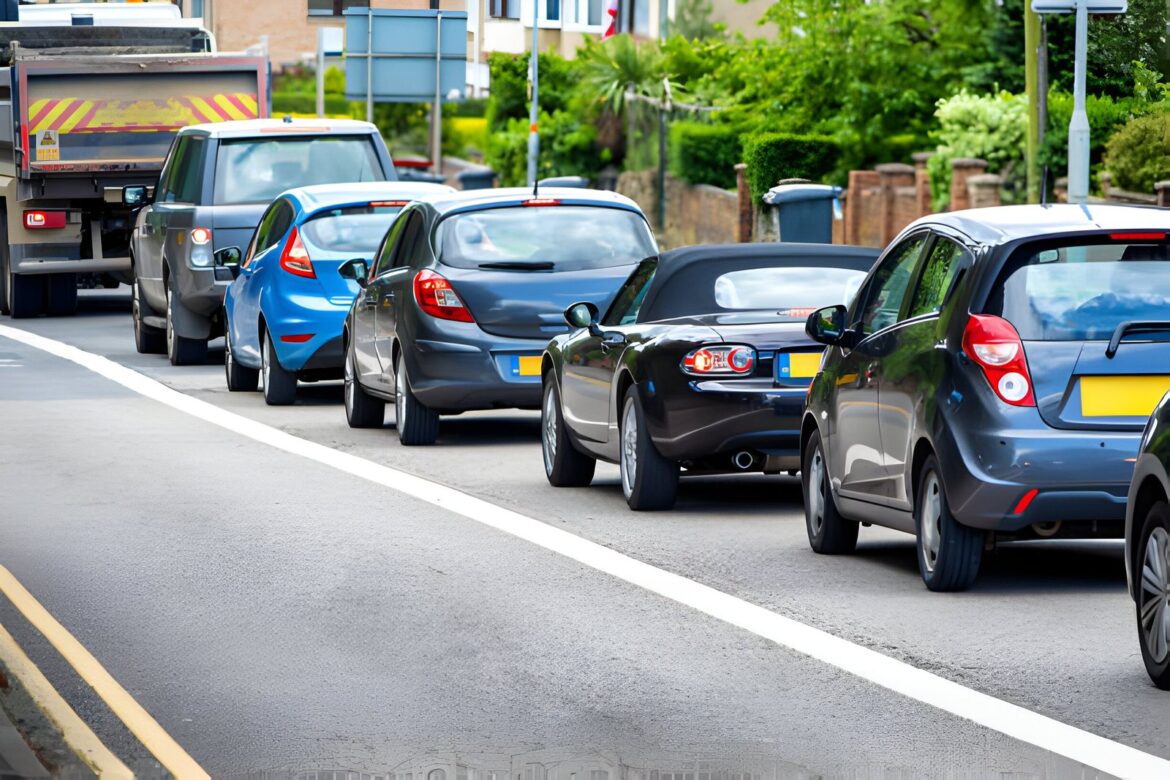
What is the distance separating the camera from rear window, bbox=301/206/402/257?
66.3ft

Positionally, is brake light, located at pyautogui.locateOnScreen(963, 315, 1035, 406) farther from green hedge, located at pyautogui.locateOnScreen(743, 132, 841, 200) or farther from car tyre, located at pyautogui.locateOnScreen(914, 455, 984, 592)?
green hedge, located at pyautogui.locateOnScreen(743, 132, 841, 200)

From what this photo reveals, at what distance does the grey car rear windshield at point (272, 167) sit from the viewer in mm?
24234

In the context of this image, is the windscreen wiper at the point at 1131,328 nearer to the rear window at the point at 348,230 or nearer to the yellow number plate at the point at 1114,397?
the yellow number plate at the point at 1114,397

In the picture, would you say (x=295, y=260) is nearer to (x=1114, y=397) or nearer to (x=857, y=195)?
(x=1114, y=397)

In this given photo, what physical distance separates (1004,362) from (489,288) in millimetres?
7118

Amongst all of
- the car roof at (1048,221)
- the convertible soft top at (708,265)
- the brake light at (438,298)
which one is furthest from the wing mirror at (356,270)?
the car roof at (1048,221)

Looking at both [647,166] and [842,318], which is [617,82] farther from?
[842,318]

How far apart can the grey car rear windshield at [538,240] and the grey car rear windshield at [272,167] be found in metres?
7.20

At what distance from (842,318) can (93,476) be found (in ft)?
18.2

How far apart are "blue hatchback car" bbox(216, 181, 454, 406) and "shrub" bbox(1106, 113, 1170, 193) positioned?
8.52m

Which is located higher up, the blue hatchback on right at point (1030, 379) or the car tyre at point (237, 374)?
the blue hatchback on right at point (1030, 379)

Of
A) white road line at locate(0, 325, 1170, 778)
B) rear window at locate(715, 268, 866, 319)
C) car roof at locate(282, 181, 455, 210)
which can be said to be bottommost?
white road line at locate(0, 325, 1170, 778)

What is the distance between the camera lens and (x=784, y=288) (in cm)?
1371

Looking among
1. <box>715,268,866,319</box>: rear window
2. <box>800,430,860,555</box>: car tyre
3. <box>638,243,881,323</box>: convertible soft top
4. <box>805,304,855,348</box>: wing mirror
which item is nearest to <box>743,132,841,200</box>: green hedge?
<box>638,243,881,323</box>: convertible soft top
